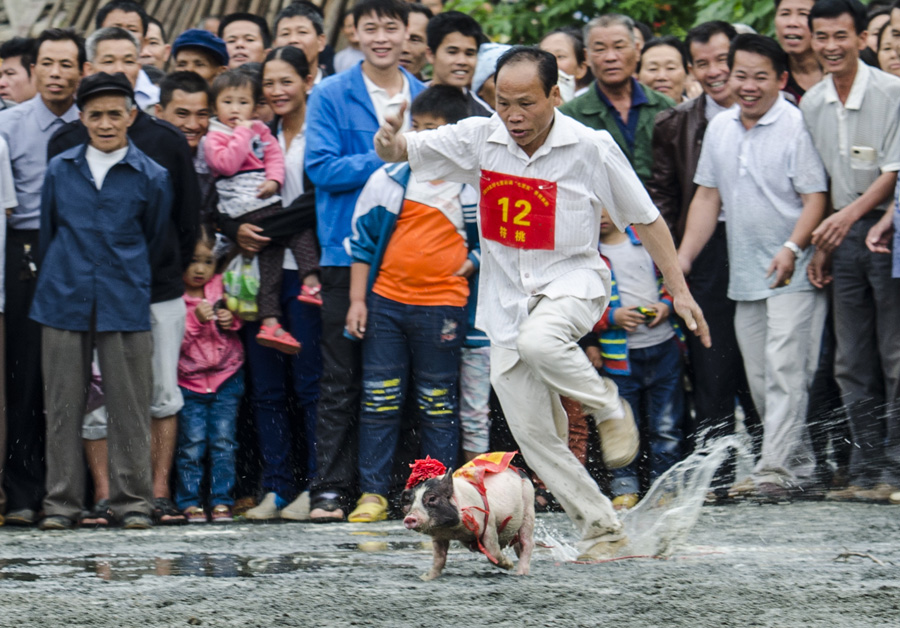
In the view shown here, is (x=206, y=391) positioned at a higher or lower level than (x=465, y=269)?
lower

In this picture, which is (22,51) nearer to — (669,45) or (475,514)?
(669,45)

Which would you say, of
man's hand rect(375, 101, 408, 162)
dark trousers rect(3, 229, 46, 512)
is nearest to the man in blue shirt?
dark trousers rect(3, 229, 46, 512)

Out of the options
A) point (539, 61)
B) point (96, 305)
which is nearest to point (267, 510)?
point (96, 305)

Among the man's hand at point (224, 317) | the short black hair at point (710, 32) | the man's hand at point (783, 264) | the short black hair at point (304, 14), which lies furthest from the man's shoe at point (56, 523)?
the short black hair at point (710, 32)

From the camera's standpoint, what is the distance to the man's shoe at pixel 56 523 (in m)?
7.74

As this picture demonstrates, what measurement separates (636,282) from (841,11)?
6.87 feet

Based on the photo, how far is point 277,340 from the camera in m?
Result: 8.34

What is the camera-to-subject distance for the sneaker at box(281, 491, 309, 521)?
826cm

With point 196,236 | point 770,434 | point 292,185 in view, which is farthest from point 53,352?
point 770,434

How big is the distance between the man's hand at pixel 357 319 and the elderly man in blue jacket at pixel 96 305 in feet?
3.87

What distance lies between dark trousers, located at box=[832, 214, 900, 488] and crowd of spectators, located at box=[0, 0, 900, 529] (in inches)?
0.7

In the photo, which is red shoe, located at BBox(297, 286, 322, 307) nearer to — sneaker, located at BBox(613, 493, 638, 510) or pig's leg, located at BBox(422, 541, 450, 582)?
sneaker, located at BBox(613, 493, 638, 510)

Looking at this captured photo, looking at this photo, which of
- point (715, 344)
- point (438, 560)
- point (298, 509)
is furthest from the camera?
point (715, 344)

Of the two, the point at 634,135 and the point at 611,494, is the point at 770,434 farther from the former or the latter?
the point at 634,135
